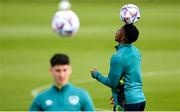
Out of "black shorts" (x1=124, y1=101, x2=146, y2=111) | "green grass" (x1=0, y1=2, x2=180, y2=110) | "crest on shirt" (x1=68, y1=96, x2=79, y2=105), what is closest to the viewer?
"crest on shirt" (x1=68, y1=96, x2=79, y2=105)

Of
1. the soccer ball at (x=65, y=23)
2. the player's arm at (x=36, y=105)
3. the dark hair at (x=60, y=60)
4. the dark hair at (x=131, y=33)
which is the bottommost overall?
the player's arm at (x=36, y=105)

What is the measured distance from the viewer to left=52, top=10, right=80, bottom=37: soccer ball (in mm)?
11250

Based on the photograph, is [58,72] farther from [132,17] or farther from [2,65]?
[2,65]

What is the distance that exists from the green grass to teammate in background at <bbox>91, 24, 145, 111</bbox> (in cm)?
807

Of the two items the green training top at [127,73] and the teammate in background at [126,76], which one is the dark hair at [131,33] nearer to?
the teammate in background at [126,76]

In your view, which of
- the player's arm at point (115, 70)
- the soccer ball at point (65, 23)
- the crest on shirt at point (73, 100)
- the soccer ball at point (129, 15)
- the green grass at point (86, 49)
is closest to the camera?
the crest on shirt at point (73, 100)

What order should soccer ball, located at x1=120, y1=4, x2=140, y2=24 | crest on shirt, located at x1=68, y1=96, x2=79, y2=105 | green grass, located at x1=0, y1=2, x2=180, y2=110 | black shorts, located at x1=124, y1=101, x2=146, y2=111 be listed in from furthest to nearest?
green grass, located at x1=0, y1=2, x2=180, y2=110
soccer ball, located at x1=120, y1=4, x2=140, y2=24
black shorts, located at x1=124, y1=101, x2=146, y2=111
crest on shirt, located at x1=68, y1=96, x2=79, y2=105

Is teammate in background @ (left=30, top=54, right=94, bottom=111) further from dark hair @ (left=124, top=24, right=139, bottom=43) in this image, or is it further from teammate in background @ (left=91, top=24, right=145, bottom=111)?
dark hair @ (left=124, top=24, right=139, bottom=43)

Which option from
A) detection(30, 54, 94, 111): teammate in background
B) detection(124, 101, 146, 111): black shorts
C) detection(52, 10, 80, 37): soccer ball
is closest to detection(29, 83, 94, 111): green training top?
detection(30, 54, 94, 111): teammate in background

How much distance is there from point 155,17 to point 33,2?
14641mm

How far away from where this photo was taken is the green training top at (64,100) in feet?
30.7

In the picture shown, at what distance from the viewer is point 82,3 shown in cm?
6062

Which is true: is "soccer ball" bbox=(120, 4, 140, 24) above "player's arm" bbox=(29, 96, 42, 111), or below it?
above

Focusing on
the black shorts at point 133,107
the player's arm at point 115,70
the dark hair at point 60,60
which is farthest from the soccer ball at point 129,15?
the dark hair at point 60,60
